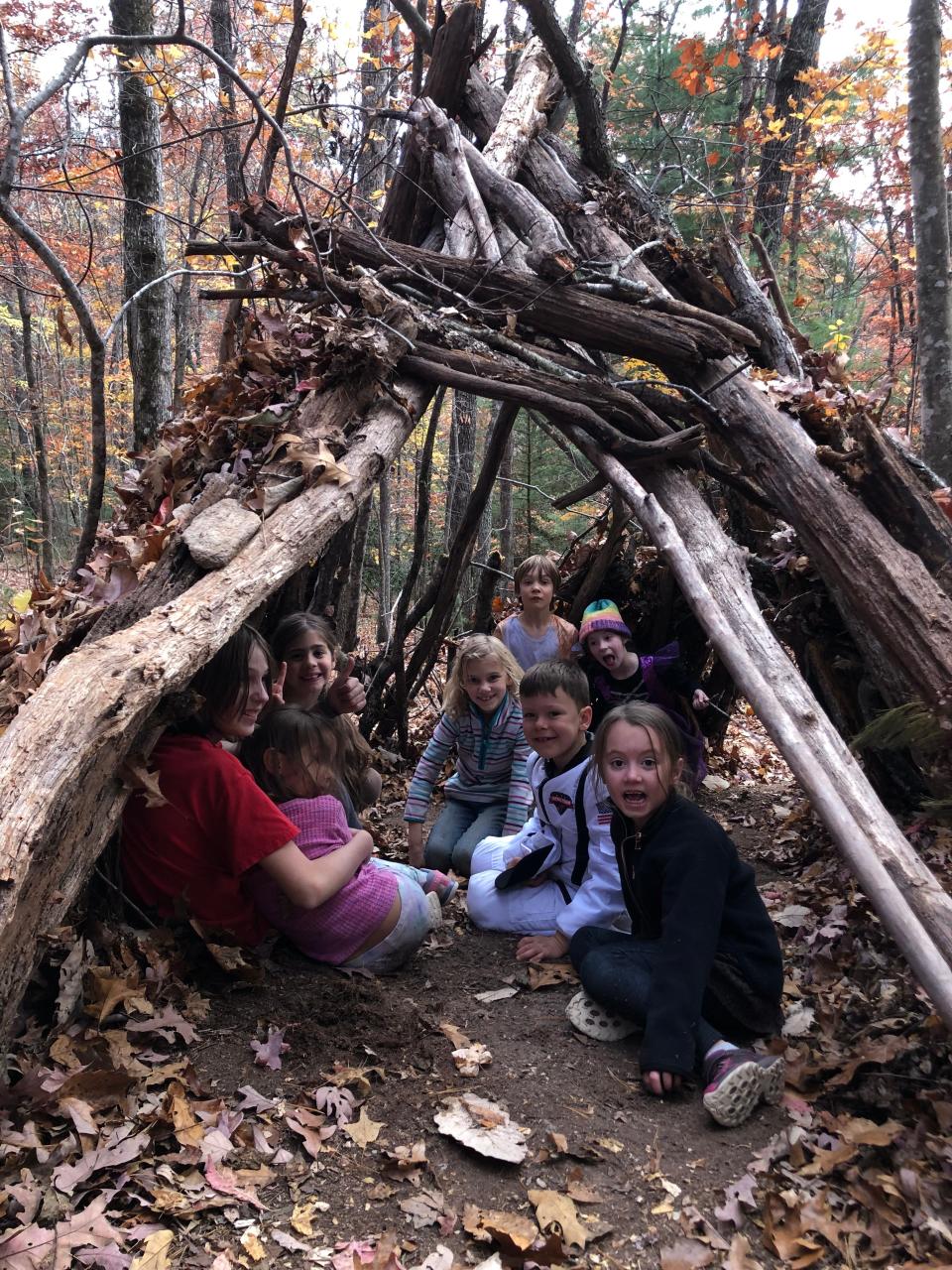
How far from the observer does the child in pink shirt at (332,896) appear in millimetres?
3273

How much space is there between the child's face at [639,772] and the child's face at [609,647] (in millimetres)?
2311

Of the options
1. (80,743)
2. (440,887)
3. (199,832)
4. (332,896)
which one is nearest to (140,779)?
(199,832)

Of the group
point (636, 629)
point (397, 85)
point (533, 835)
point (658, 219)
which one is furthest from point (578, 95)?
point (397, 85)

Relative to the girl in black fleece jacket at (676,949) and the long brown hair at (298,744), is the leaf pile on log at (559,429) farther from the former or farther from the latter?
the long brown hair at (298,744)

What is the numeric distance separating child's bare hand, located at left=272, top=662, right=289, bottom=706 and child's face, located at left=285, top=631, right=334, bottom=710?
5 centimetres

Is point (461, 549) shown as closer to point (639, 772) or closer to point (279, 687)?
point (279, 687)

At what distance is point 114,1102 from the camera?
7.60ft

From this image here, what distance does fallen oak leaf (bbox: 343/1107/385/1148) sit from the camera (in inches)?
95.0

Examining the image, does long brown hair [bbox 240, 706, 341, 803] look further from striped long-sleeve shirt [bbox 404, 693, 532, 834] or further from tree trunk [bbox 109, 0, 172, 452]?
tree trunk [bbox 109, 0, 172, 452]

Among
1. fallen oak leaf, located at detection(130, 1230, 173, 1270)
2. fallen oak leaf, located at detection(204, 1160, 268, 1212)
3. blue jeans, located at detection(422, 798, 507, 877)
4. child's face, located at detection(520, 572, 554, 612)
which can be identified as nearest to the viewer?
fallen oak leaf, located at detection(130, 1230, 173, 1270)

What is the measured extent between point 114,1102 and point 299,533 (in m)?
1.95

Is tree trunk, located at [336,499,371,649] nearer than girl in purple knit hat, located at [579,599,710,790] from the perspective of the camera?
No

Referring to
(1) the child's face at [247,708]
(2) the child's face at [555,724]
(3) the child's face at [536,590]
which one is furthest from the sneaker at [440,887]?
(3) the child's face at [536,590]

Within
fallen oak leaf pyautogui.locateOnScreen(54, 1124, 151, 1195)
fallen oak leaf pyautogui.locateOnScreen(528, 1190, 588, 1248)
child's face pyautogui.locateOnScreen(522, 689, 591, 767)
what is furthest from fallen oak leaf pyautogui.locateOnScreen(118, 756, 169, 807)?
child's face pyautogui.locateOnScreen(522, 689, 591, 767)
